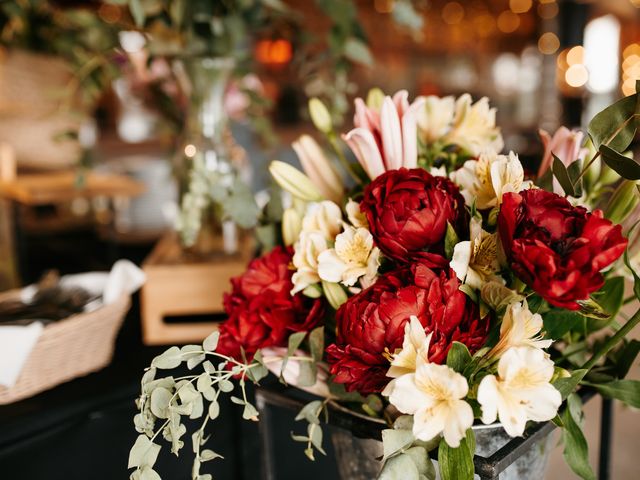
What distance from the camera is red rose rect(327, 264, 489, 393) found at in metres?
0.44

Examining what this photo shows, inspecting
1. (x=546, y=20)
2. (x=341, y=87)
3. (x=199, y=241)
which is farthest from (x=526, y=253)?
(x=546, y=20)

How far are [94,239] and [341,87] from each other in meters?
1.54

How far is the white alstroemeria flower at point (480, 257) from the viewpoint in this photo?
473 mm

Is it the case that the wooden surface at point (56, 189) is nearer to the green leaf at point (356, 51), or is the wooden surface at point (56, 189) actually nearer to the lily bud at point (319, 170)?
the green leaf at point (356, 51)

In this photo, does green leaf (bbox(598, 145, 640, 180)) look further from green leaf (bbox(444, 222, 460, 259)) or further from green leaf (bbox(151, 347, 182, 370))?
green leaf (bbox(151, 347, 182, 370))

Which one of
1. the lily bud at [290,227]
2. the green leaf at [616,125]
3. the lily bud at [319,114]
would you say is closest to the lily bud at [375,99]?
the lily bud at [319,114]

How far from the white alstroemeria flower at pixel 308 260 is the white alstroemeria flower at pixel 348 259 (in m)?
0.02

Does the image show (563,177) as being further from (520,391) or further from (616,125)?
(520,391)

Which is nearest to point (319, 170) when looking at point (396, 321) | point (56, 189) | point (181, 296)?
point (396, 321)

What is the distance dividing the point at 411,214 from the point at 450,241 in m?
0.04

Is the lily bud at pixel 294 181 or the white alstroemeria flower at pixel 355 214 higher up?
the lily bud at pixel 294 181

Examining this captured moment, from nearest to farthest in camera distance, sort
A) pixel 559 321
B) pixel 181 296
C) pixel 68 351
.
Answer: pixel 559 321 < pixel 68 351 < pixel 181 296

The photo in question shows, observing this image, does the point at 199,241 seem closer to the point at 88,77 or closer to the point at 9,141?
the point at 88,77

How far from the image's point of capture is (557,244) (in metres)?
0.41
